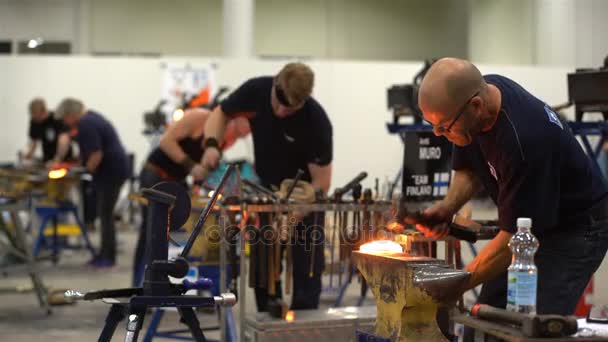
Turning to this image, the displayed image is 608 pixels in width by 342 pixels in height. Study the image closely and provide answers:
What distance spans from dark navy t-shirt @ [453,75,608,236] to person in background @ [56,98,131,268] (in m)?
5.80

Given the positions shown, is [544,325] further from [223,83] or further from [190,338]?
[223,83]

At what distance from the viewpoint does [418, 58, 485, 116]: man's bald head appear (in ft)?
8.86

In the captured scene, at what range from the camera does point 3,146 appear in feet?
41.1

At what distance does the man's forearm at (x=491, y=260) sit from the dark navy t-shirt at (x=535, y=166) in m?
0.05

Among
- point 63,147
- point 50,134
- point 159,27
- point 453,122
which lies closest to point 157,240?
point 453,122

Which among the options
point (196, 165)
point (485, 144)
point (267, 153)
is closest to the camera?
point (485, 144)

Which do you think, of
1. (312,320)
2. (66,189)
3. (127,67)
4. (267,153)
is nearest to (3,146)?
(127,67)

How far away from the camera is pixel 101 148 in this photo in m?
8.30

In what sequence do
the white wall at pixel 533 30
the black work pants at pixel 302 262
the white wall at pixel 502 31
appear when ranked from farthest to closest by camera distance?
the white wall at pixel 502 31, the white wall at pixel 533 30, the black work pants at pixel 302 262

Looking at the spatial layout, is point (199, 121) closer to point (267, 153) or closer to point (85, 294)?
point (267, 153)

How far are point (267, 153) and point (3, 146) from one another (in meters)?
8.42

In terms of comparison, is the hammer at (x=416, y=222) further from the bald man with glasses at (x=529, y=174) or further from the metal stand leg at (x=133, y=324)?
the metal stand leg at (x=133, y=324)

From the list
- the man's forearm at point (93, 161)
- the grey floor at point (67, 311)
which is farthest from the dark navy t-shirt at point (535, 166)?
the man's forearm at point (93, 161)

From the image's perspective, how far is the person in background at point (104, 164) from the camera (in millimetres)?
8266
